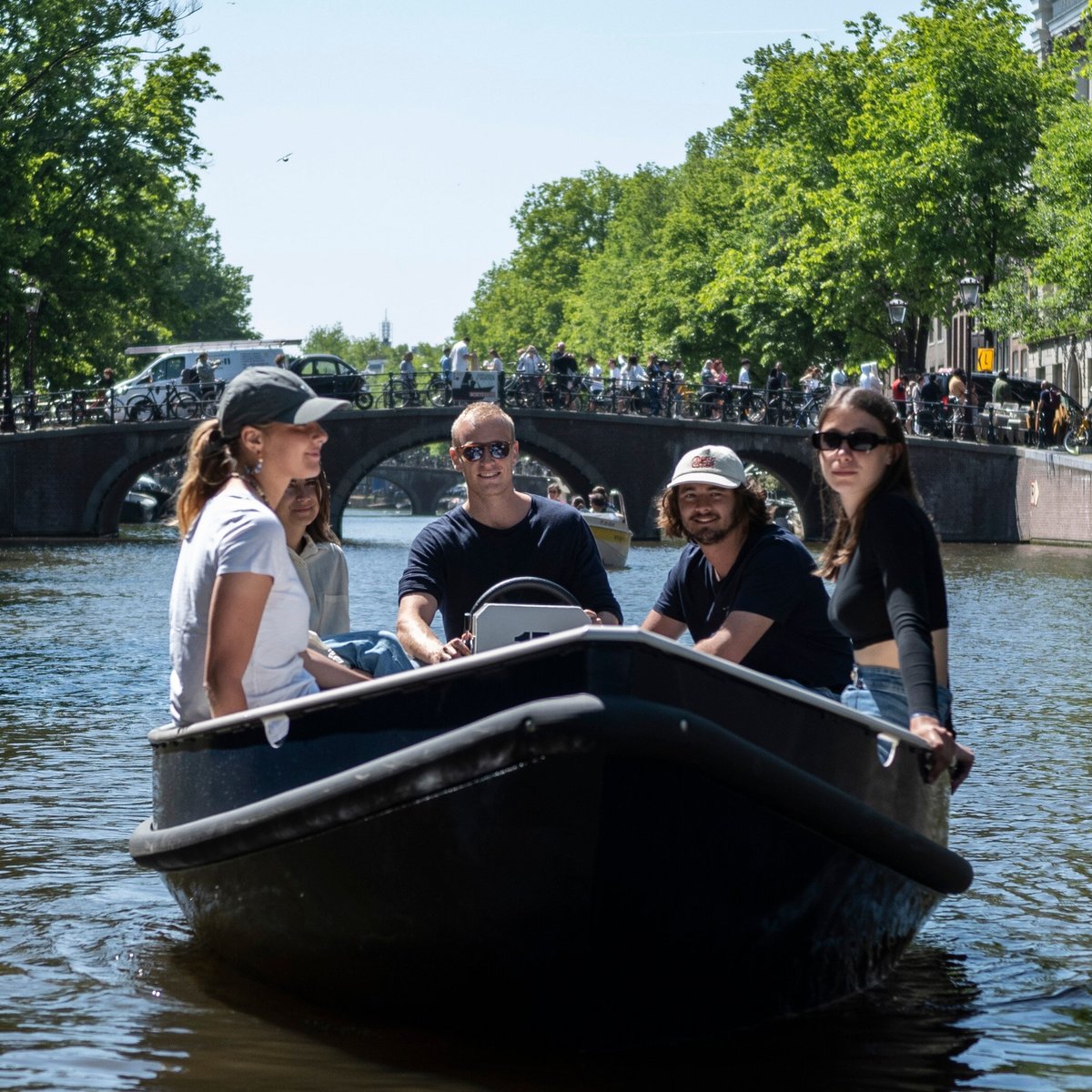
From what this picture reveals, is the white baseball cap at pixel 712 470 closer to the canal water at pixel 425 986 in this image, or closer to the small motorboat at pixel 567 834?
the small motorboat at pixel 567 834

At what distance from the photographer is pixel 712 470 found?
4.93 meters

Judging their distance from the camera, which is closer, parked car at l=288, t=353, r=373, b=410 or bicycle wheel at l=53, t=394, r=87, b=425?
bicycle wheel at l=53, t=394, r=87, b=425

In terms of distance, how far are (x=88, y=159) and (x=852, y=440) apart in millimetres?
31776

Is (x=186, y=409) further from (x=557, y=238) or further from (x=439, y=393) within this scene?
(x=557, y=238)

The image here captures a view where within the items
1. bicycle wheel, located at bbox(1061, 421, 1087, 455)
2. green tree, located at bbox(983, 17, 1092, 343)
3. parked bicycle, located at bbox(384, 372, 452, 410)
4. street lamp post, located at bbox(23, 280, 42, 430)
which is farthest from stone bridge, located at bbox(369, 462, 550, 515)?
bicycle wheel, located at bbox(1061, 421, 1087, 455)

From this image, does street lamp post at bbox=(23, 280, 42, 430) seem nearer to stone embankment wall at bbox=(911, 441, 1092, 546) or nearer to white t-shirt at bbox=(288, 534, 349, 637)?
stone embankment wall at bbox=(911, 441, 1092, 546)

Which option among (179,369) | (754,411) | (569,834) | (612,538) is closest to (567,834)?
(569,834)

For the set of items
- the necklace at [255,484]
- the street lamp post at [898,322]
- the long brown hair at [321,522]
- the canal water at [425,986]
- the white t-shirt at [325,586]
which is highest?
the street lamp post at [898,322]

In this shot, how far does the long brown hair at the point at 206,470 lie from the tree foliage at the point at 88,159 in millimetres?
27286

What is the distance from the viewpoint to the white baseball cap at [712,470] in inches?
193

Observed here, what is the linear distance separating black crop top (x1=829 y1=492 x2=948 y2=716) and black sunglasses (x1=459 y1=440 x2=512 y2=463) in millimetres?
1323

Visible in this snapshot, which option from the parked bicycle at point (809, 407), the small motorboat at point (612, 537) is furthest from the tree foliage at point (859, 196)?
the small motorboat at point (612, 537)

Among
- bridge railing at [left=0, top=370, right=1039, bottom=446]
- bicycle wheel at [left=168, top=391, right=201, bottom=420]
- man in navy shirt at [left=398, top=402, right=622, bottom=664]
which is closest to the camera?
man in navy shirt at [left=398, top=402, right=622, bottom=664]

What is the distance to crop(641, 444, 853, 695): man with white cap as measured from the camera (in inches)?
193
